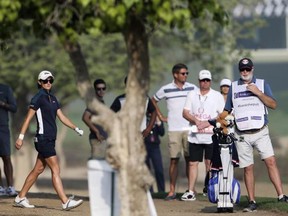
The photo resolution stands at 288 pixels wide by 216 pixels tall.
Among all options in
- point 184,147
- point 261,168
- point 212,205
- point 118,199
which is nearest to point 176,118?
point 184,147

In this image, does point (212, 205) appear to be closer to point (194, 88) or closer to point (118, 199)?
point (194, 88)

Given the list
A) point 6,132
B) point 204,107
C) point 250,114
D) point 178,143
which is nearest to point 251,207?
point 250,114

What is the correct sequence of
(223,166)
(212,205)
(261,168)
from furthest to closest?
(261,168) < (212,205) < (223,166)

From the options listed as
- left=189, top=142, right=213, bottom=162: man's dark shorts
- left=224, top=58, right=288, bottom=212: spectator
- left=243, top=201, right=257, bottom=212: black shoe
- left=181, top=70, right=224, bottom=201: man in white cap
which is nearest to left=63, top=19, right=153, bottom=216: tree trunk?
left=224, top=58, right=288, bottom=212: spectator

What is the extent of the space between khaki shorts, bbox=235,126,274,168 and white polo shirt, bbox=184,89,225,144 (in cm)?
173

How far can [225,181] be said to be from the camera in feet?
51.6

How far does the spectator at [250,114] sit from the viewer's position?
15570 millimetres

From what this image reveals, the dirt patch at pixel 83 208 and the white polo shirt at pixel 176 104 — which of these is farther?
the white polo shirt at pixel 176 104

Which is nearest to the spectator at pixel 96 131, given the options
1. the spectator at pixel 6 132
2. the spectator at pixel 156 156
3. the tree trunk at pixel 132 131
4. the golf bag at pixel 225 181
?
the spectator at pixel 6 132

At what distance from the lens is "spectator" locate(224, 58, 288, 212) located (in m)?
15.6

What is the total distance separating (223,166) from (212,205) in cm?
135

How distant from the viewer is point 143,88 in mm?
11289

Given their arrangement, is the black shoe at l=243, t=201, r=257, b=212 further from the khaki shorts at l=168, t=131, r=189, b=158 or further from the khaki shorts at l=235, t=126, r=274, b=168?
the khaki shorts at l=168, t=131, r=189, b=158

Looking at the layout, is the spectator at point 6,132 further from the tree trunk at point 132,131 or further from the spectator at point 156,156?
the tree trunk at point 132,131
